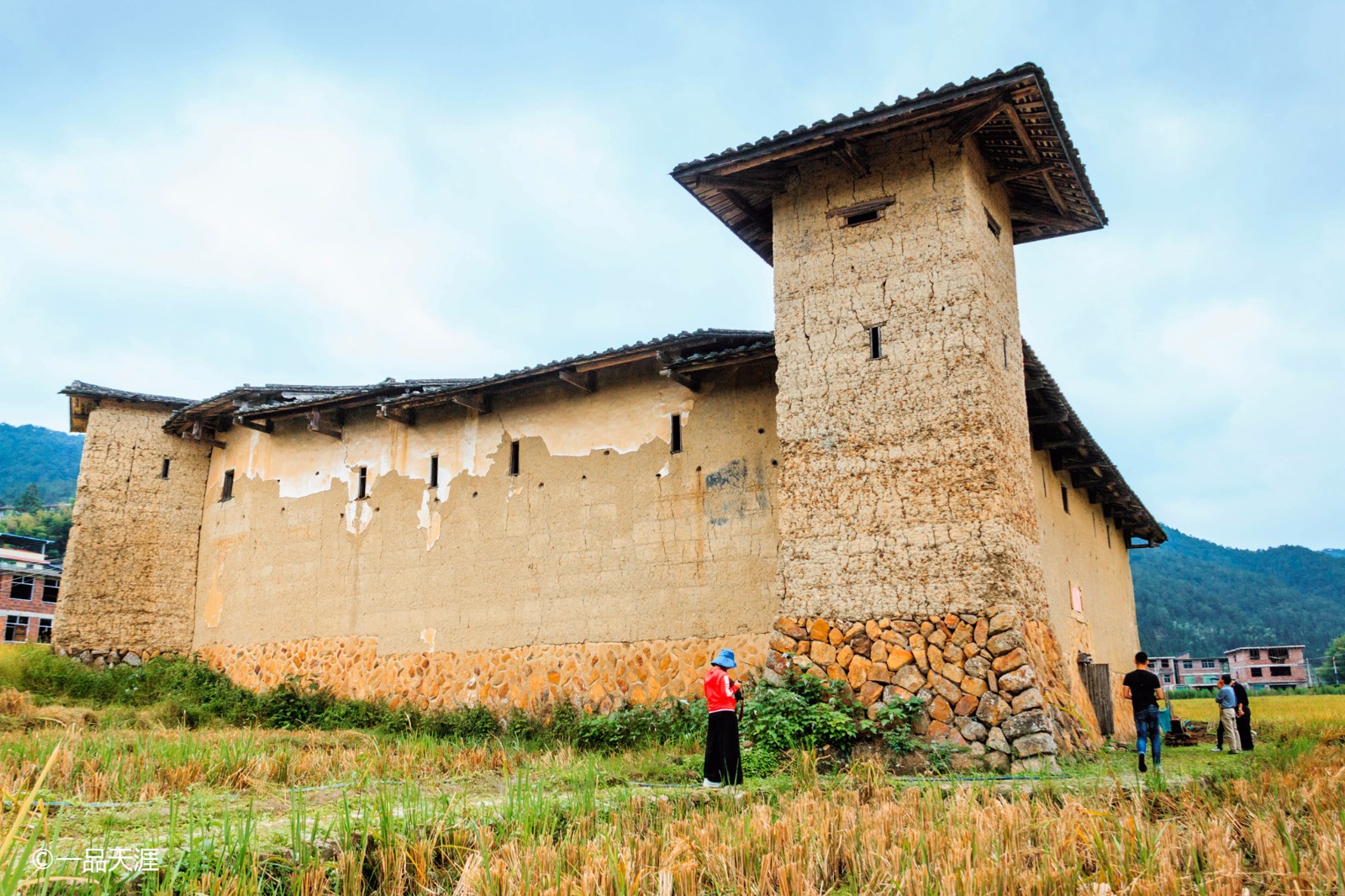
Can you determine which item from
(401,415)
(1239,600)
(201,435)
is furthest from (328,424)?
(1239,600)

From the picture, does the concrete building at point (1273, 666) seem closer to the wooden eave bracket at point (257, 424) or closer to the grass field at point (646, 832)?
the wooden eave bracket at point (257, 424)

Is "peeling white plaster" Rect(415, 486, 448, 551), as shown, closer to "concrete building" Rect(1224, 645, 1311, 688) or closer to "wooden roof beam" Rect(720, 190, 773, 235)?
"wooden roof beam" Rect(720, 190, 773, 235)

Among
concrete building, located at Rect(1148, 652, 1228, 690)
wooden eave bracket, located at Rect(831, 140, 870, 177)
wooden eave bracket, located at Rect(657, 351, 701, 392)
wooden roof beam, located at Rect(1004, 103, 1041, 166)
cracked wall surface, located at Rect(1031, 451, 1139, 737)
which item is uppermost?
wooden roof beam, located at Rect(1004, 103, 1041, 166)

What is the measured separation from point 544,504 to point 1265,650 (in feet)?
245

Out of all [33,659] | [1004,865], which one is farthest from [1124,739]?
[33,659]

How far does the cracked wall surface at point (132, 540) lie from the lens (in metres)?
17.8

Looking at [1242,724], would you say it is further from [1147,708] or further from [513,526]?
[513,526]

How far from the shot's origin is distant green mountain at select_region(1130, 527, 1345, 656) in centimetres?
8844

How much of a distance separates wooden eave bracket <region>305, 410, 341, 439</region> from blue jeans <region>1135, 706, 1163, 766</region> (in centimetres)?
1343

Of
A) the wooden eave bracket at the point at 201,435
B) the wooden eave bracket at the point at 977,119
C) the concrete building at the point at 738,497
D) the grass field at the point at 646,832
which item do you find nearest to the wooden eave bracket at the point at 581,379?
the concrete building at the point at 738,497

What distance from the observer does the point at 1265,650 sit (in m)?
71.8

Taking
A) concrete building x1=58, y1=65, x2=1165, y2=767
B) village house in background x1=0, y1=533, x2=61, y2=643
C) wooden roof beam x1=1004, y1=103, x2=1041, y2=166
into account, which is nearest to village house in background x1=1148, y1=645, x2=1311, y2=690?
concrete building x1=58, y1=65, x2=1165, y2=767

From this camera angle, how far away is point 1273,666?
7156cm

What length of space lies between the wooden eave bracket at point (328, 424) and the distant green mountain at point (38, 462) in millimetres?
101786
